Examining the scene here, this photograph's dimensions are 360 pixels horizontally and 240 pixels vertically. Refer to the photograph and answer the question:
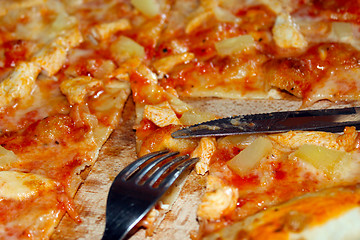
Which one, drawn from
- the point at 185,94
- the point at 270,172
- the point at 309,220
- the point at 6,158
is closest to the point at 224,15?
the point at 185,94

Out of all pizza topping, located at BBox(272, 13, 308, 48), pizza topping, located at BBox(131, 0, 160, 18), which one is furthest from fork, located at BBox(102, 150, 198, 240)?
pizza topping, located at BBox(131, 0, 160, 18)

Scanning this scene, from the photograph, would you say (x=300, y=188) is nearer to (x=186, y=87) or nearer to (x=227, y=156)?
(x=227, y=156)

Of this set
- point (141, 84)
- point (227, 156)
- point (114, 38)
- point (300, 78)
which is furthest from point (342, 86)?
point (114, 38)

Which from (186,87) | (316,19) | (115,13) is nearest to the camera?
(186,87)

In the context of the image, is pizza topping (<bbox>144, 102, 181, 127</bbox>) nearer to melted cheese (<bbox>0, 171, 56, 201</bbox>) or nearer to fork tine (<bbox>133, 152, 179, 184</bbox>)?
fork tine (<bbox>133, 152, 179, 184</bbox>)

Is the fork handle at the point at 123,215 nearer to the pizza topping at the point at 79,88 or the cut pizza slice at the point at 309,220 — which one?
the cut pizza slice at the point at 309,220

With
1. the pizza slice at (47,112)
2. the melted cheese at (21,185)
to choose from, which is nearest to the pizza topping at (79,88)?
the pizza slice at (47,112)
